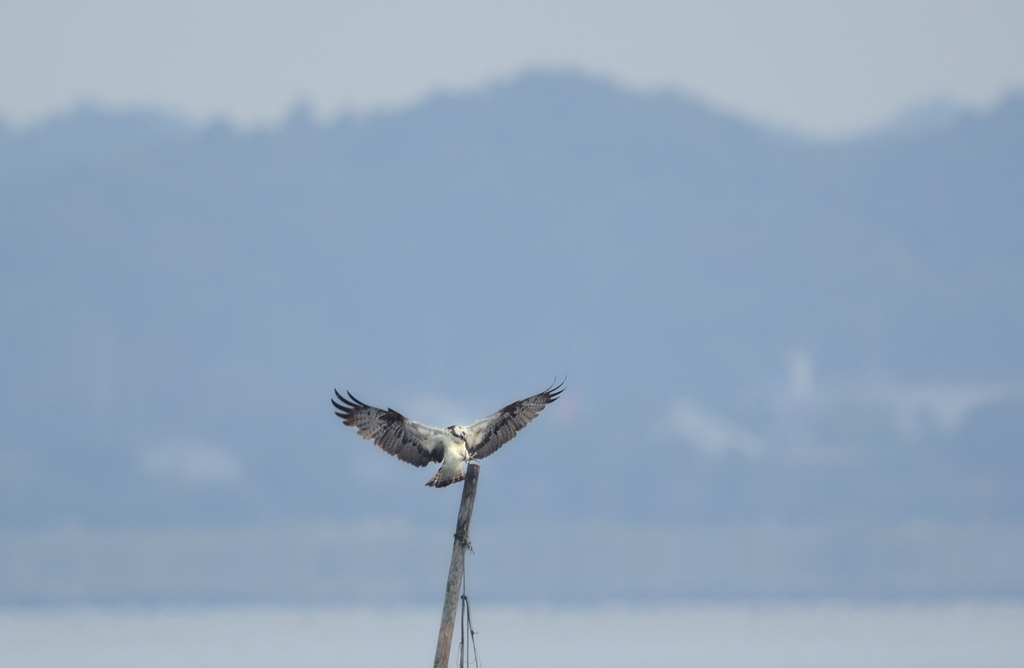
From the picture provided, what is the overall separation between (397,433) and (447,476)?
77cm

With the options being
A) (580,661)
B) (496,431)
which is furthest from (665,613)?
(496,431)

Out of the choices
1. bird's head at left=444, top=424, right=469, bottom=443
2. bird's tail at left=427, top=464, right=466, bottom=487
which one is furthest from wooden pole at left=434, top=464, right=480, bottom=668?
bird's head at left=444, top=424, right=469, bottom=443

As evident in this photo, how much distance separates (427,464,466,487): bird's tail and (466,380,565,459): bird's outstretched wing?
1.34ft

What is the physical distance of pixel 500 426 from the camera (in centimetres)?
2130

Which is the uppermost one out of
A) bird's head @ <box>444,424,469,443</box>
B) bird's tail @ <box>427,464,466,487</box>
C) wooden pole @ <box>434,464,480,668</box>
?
bird's head @ <box>444,424,469,443</box>

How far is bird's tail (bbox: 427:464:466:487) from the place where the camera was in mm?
20641

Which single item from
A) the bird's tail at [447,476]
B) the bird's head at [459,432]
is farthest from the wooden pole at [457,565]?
the bird's head at [459,432]

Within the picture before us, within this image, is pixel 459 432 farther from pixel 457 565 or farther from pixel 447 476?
pixel 457 565

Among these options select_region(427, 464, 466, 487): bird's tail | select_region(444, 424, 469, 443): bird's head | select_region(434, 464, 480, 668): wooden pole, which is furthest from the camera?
select_region(444, 424, 469, 443): bird's head

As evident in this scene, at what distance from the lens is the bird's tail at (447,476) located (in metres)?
20.6

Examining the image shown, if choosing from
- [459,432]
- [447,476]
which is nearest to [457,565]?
[447,476]

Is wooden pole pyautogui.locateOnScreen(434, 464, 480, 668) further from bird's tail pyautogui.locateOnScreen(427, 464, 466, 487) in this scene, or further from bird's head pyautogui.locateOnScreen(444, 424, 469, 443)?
bird's head pyautogui.locateOnScreen(444, 424, 469, 443)

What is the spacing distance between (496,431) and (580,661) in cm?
3087

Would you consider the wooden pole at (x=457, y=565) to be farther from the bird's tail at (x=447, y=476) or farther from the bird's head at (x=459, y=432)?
the bird's head at (x=459, y=432)
